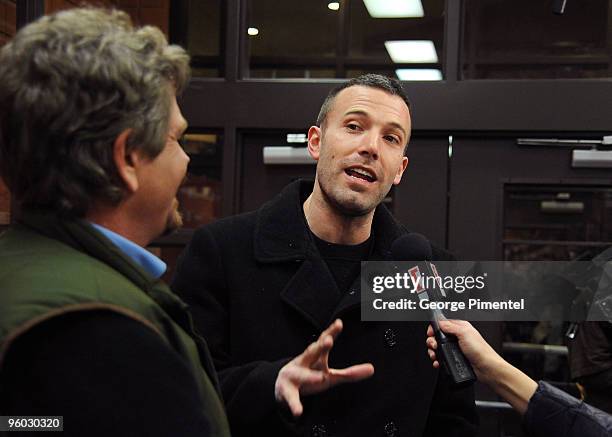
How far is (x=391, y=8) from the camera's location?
386cm

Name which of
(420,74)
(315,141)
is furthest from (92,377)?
Result: (420,74)

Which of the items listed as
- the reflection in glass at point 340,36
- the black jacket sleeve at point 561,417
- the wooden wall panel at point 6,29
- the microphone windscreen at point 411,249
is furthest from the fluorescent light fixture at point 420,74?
the black jacket sleeve at point 561,417

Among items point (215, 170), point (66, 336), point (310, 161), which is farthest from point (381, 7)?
point (66, 336)

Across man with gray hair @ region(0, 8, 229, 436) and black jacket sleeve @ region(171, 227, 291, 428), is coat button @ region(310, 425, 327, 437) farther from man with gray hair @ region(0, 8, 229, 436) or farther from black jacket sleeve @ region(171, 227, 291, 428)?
man with gray hair @ region(0, 8, 229, 436)

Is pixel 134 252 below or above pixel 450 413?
above

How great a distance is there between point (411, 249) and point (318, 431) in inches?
22.5

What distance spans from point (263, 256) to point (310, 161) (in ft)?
5.03

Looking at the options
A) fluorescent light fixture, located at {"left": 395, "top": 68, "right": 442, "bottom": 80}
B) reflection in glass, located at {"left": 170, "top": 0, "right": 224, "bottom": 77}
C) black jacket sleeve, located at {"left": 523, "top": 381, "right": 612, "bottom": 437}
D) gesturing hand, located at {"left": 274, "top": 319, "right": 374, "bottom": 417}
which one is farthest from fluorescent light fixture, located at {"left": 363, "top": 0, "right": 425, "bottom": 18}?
gesturing hand, located at {"left": 274, "top": 319, "right": 374, "bottom": 417}

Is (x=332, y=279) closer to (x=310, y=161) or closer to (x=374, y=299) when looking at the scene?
(x=374, y=299)

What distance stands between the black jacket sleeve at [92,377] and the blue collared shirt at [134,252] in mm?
198

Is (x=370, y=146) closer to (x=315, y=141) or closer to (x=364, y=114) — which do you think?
(x=364, y=114)

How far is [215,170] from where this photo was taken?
3.84 metres

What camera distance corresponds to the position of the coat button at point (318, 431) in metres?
2.18

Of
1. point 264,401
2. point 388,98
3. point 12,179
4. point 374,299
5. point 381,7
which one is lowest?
point 264,401
